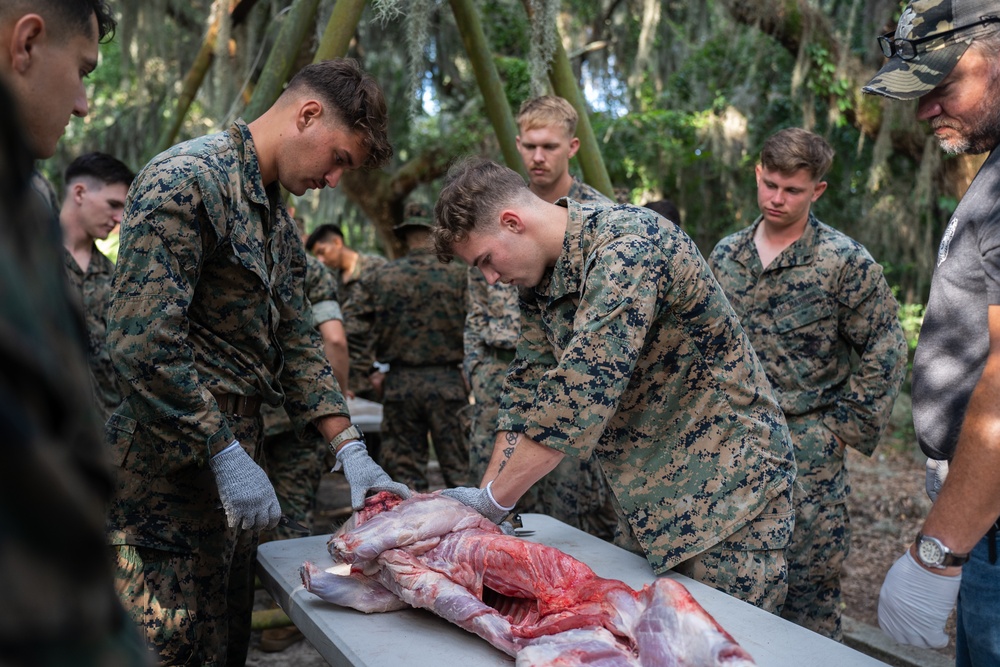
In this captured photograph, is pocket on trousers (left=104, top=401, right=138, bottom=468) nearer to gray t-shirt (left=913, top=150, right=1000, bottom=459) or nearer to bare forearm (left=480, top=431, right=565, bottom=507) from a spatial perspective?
bare forearm (left=480, top=431, right=565, bottom=507)

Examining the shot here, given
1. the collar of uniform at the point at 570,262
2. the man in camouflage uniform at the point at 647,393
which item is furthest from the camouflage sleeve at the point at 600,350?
the collar of uniform at the point at 570,262

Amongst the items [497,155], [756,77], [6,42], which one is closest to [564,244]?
[6,42]

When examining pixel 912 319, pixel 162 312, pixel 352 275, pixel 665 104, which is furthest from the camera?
pixel 665 104

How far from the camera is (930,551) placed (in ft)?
6.20

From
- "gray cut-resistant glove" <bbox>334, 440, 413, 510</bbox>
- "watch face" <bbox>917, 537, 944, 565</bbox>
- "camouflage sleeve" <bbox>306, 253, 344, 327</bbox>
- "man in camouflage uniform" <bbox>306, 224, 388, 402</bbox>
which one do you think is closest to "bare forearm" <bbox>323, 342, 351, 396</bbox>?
"camouflage sleeve" <bbox>306, 253, 344, 327</bbox>

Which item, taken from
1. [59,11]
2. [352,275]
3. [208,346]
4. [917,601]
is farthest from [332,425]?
[352,275]

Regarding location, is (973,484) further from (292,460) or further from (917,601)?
(292,460)

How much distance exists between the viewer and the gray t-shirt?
1968mm

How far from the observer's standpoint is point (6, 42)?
1360 millimetres

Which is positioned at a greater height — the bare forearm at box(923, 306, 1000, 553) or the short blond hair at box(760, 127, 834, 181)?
the short blond hair at box(760, 127, 834, 181)

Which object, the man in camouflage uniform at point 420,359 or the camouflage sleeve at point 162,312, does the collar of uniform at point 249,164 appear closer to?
the camouflage sleeve at point 162,312

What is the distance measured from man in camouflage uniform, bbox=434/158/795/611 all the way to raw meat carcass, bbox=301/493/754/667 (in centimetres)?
20

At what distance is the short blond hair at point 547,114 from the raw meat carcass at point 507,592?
2.63 meters

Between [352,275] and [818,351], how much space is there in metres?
4.51
